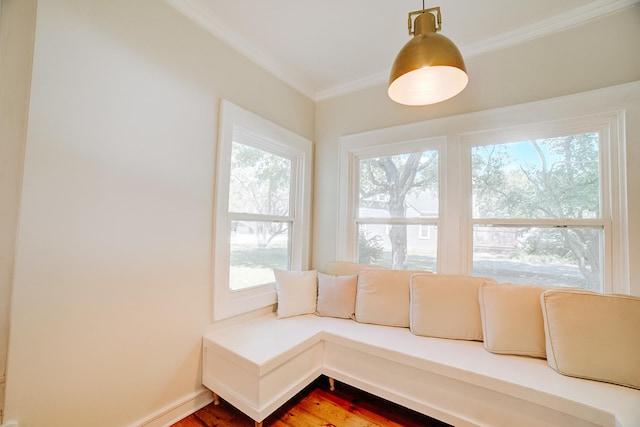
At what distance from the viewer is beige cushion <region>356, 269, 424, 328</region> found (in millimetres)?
2018

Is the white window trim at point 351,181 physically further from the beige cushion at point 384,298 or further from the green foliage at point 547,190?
the green foliage at point 547,190

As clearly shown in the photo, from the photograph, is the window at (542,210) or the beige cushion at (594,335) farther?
the window at (542,210)

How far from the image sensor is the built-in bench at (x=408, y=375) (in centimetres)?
125

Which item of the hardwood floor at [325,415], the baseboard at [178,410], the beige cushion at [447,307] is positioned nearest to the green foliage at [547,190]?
the beige cushion at [447,307]

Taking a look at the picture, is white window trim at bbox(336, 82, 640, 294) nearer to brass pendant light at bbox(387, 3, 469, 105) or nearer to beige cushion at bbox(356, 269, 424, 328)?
beige cushion at bbox(356, 269, 424, 328)

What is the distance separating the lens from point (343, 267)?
8.16 feet

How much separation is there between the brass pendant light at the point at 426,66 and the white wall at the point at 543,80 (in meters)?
0.89

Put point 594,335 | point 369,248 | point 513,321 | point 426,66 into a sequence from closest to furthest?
point 426,66 → point 594,335 → point 513,321 → point 369,248

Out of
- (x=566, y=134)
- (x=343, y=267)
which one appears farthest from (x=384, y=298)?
(x=566, y=134)

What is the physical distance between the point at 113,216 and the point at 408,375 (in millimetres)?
1927

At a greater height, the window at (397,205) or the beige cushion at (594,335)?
the window at (397,205)

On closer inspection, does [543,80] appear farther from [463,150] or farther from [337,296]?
[337,296]

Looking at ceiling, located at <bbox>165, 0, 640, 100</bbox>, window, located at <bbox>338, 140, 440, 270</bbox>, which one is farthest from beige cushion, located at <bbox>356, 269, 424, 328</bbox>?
ceiling, located at <bbox>165, 0, 640, 100</bbox>

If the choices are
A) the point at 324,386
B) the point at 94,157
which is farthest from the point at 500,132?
the point at 94,157
